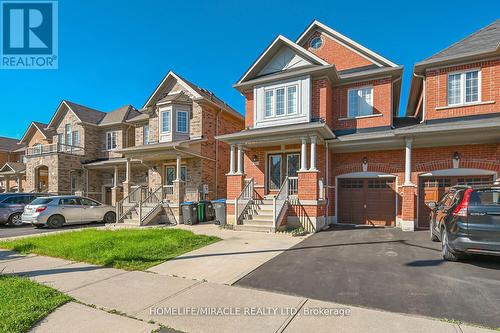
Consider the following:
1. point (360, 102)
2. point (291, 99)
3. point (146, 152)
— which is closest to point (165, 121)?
point (146, 152)

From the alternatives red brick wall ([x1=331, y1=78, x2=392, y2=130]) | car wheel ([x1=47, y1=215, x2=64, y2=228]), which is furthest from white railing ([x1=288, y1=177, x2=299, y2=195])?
car wheel ([x1=47, y1=215, x2=64, y2=228])

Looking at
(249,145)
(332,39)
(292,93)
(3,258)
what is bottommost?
(3,258)

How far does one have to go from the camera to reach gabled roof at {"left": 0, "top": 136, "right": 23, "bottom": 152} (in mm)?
32116

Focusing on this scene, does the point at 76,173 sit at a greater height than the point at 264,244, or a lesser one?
greater

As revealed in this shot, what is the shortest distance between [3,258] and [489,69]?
18.8 metres

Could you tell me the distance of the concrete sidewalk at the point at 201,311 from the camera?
3.40m

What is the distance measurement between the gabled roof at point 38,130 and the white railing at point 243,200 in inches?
912

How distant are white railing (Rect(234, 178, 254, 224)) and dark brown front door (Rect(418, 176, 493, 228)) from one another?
7.81 metres

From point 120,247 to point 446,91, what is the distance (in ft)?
48.2

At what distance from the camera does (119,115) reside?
76.5 ft

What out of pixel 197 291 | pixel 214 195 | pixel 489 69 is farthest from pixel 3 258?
pixel 489 69

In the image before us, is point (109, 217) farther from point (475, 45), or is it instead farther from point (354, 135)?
point (475, 45)

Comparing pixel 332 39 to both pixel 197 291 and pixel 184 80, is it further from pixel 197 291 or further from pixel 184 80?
pixel 197 291

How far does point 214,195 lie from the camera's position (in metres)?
17.3
